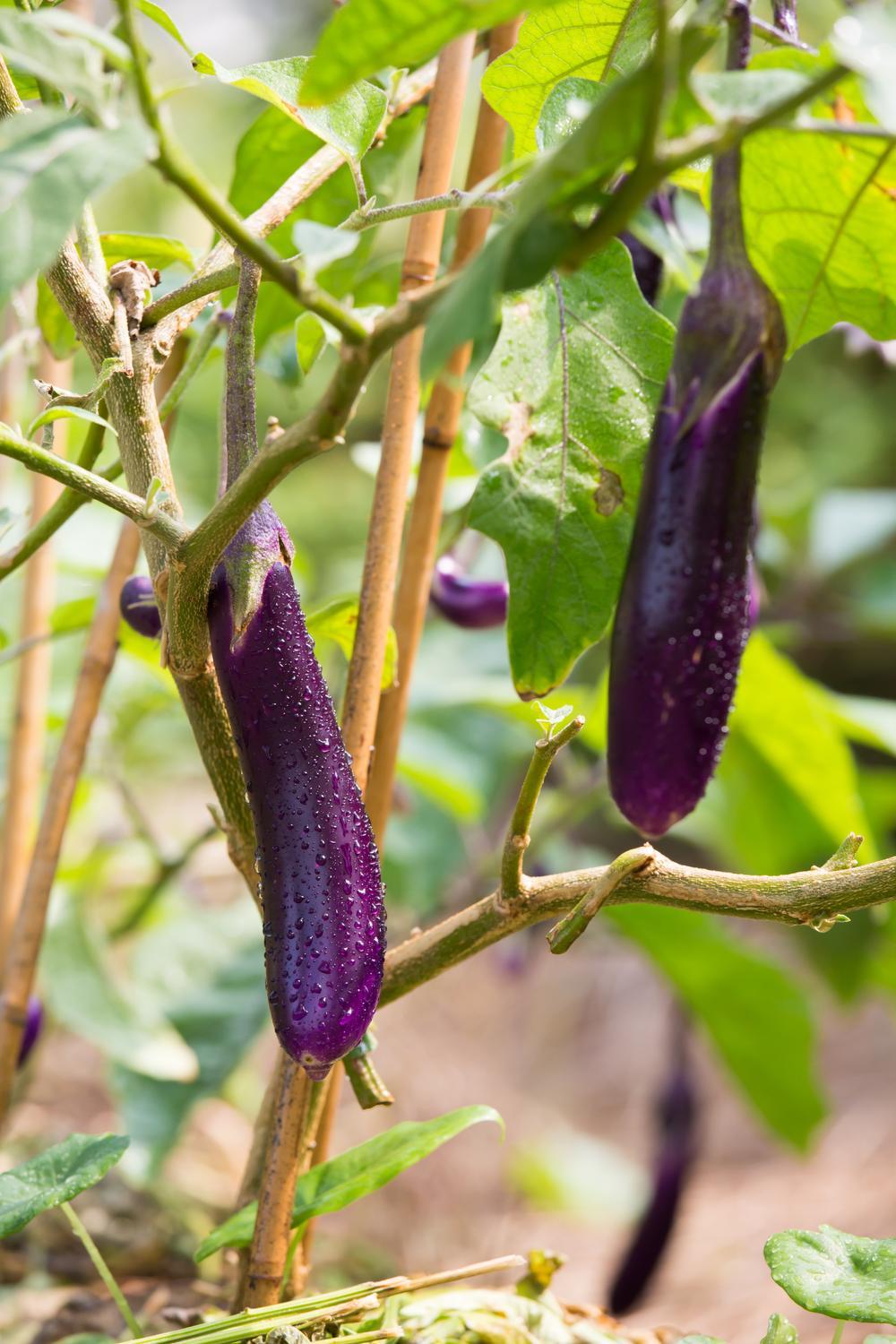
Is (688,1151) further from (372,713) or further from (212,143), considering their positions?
(212,143)

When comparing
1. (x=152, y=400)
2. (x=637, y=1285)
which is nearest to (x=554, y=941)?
Answer: (x=152, y=400)

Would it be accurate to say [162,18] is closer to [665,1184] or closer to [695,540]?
[695,540]

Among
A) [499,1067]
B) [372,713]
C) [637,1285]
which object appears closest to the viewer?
[372,713]

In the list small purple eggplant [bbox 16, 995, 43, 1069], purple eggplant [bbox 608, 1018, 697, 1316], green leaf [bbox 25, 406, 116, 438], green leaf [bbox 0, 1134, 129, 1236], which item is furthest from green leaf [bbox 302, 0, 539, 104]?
purple eggplant [bbox 608, 1018, 697, 1316]

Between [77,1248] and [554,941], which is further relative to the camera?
[77,1248]

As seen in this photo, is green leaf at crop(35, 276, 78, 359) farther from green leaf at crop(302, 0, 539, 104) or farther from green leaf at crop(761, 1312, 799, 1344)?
green leaf at crop(761, 1312, 799, 1344)

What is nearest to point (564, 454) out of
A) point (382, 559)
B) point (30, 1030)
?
point (382, 559)
